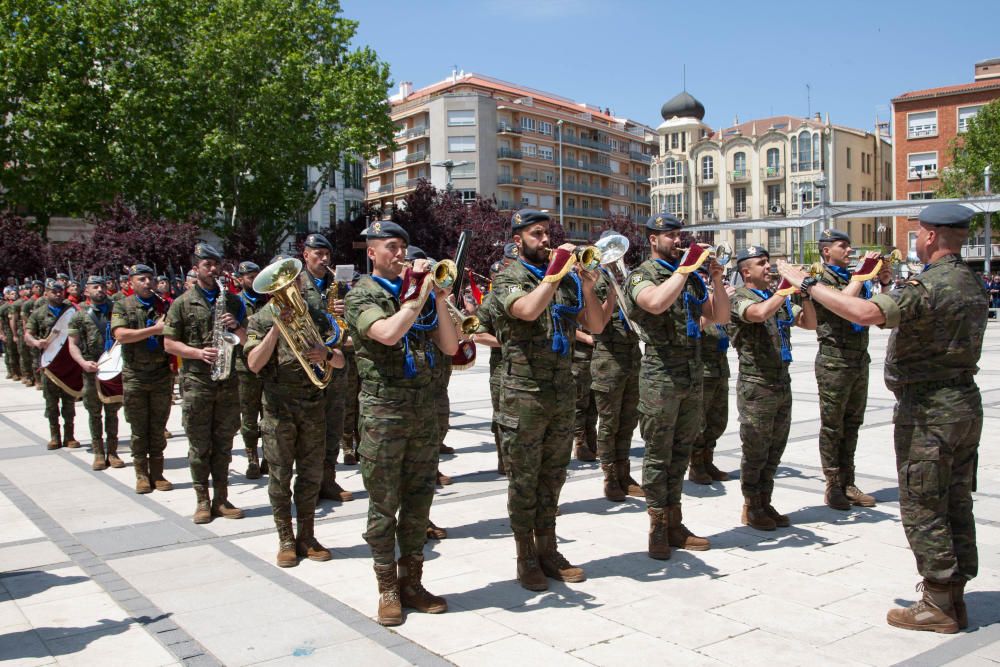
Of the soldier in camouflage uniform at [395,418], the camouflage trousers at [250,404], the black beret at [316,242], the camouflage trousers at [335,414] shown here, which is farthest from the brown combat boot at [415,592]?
the camouflage trousers at [250,404]

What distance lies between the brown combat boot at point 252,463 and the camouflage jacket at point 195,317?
1738 mm

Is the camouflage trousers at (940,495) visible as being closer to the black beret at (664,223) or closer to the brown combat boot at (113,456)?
the black beret at (664,223)

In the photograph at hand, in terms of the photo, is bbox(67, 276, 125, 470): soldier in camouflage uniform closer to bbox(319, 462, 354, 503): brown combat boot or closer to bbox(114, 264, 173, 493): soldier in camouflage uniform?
bbox(114, 264, 173, 493): soldier in camouflage uniform

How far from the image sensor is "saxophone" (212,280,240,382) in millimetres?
7359

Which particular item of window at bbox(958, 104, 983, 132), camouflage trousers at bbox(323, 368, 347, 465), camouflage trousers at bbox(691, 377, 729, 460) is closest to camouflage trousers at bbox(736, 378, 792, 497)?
camouflage trousers at bbox(691, 377, 729, 460)

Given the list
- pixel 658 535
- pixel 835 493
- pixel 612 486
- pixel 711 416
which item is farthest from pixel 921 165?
pixel 658 535

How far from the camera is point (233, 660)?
4.48 meters

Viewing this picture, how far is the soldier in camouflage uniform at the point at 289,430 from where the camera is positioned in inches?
241

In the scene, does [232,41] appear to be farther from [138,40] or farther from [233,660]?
[233,660]

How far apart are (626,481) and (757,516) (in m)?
1.50

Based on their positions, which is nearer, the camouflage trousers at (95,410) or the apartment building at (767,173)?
the camouflage trousers at (95,410)

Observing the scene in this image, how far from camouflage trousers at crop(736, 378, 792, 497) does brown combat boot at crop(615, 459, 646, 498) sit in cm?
132

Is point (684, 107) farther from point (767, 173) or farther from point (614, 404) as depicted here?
point (614, 404)

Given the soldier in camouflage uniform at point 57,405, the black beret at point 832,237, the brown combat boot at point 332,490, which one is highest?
the black beret at point 832,237
